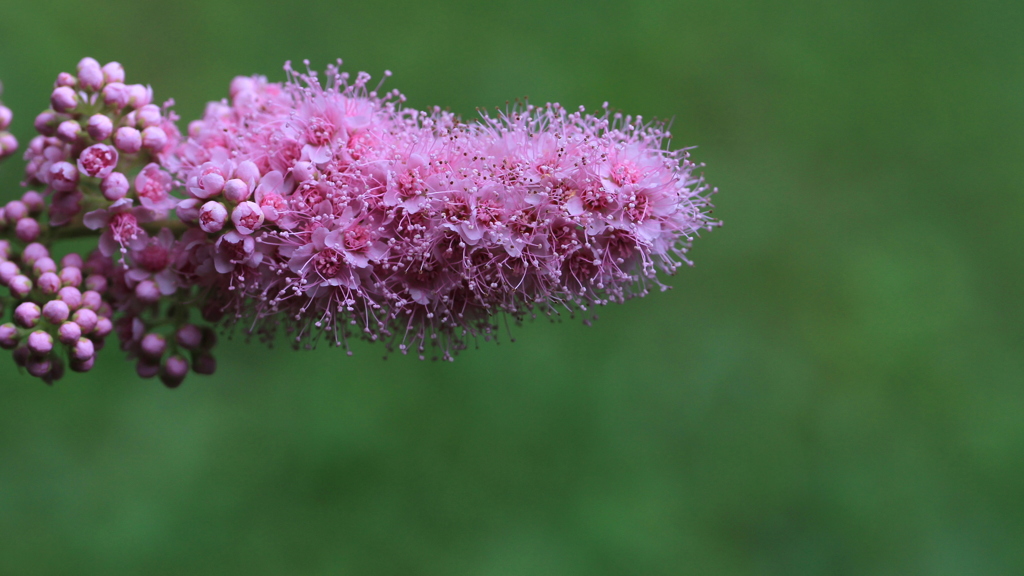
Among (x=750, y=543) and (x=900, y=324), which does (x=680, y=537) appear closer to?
(x=750, y=543)

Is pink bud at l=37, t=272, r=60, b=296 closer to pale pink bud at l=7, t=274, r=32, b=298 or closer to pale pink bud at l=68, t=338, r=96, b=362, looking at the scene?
pale pink bud at l=7, t=274, r=32, b=298

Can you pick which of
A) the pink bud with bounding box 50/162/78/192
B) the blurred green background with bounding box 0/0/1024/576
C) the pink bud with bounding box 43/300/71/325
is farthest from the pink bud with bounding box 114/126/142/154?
the blurred green background with bounding box 0/0/1024/576

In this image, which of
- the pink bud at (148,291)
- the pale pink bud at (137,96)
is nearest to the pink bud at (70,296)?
the pink bud at (148,291)

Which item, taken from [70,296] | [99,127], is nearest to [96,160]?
[99,127]

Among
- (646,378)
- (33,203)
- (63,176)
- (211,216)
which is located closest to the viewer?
(211,216)

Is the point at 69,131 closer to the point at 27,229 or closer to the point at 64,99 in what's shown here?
the point at 64,99
